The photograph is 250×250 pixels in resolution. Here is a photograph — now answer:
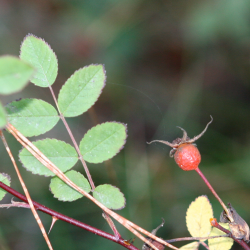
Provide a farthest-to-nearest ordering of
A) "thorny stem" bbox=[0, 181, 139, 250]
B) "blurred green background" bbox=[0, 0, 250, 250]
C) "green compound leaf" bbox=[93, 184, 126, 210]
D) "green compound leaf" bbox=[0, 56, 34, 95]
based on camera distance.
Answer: "blurred green background" bbox=[0, 0, 250, 250] → "green compound leaf" bbox=[93, 184, 126, 210] → "thorny stem" bbox=[0, 181, 139, 250] → "green compound leaf" bbox=[0, 56, 34, 95]

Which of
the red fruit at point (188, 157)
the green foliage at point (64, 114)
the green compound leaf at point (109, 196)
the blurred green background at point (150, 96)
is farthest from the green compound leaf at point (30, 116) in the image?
the blurred green background at point (150, 96)

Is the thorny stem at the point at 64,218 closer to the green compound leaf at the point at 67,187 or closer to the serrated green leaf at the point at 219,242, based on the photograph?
the green compound leaf at the point at 67,187

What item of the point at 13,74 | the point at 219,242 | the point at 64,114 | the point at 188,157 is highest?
the point at 13,74

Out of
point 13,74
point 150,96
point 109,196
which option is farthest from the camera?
point 150,96

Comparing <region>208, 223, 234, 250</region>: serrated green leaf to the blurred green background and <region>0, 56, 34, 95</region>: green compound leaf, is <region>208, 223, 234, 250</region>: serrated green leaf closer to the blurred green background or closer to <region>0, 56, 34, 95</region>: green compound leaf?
<region>0, 56, 34, 95</region>: green compound leaf

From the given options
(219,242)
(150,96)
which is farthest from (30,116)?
(150,96)

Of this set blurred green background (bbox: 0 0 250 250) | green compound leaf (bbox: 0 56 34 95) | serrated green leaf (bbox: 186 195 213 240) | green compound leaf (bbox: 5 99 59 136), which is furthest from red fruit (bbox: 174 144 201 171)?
blurred green background (bbox: 0 0 250 250)

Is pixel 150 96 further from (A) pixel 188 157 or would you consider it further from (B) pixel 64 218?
(B) pixel 64 218
